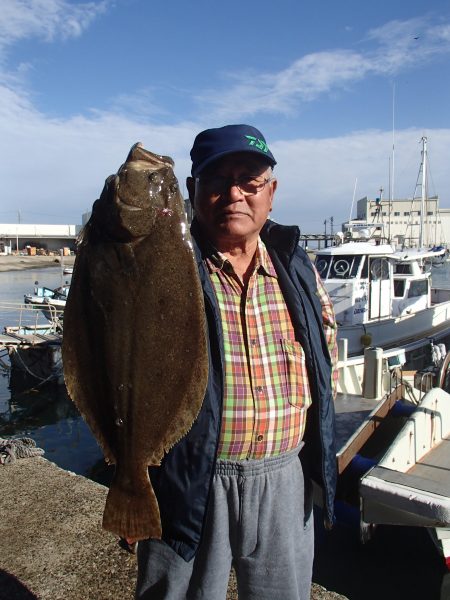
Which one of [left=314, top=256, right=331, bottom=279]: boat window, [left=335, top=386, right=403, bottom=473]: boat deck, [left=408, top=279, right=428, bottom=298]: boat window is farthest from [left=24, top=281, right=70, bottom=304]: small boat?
[left=335, top=386, right=403, bottom=473]: boat deck

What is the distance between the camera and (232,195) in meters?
1.98

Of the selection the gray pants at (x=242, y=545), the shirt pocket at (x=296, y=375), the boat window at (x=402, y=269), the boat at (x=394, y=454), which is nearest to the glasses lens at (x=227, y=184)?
the shirt pocket at (x=296, y=375)

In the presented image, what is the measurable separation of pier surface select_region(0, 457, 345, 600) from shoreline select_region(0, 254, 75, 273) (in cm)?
6354

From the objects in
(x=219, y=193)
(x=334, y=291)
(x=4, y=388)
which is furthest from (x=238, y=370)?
(x=4, y=388)

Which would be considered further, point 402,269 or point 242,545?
point 402,269

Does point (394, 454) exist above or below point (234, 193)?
below

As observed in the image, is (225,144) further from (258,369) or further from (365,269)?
(365,269)

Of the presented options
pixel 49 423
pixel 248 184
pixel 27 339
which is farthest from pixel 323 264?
pixel 248 184

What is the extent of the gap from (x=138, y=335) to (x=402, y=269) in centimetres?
1359

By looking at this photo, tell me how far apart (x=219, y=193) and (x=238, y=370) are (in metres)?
0.70

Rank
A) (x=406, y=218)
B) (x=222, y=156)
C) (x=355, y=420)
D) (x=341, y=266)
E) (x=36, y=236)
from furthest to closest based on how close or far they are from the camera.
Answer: (x=36, y=236) < (x=406, y=218) < (x=341, y=266) < (x=355, y=420) < (x=222, y=156)

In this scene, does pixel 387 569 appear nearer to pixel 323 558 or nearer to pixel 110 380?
pixel 323 558

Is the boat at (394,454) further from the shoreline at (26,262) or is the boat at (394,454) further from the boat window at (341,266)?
the shoreline at (26,262)

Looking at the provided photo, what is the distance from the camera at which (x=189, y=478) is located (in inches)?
71.4
